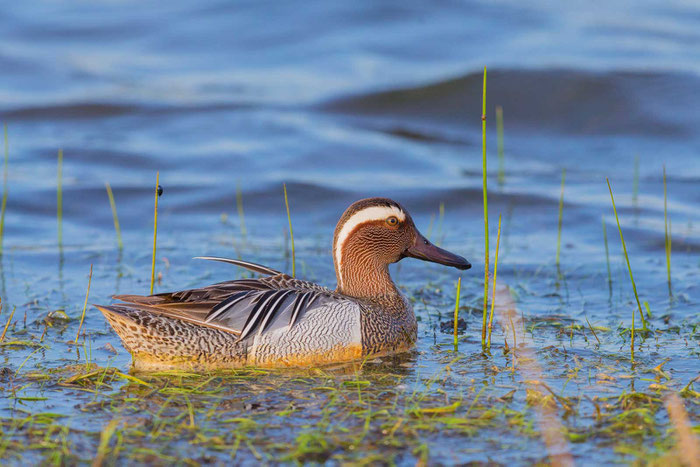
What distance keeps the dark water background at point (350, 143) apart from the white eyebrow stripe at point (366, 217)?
0.90 metres

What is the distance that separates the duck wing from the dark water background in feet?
1.75

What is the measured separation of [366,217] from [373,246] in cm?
21

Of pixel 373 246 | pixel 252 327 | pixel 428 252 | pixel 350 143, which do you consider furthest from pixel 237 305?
pixel 350 143

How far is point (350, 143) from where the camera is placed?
13273 mm

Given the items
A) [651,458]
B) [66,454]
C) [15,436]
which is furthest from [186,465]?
[651,458]

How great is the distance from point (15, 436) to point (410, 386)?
213 cm

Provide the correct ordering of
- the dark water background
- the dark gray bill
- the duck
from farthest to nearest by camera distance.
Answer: the dark water background → the dark gray bill → the duck

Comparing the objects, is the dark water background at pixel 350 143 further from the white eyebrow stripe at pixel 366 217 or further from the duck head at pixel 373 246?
the white eyebrow stripe at pixel 366 217

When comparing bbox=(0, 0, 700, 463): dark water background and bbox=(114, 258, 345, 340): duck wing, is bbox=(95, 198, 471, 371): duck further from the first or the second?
bbox=(0, 0, 700, 463): dark water background

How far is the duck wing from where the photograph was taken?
19.0 feet

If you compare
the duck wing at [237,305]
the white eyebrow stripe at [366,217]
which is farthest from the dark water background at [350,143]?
the white eyebrow stripe at [366,217]

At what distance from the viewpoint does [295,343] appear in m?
5.82

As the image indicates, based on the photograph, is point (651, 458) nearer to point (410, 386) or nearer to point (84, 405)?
point (410, 386)

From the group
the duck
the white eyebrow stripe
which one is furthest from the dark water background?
the white eyebrow stripe
